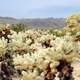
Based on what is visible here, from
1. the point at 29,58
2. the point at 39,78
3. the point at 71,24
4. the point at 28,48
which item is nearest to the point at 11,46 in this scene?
the point at 28,48

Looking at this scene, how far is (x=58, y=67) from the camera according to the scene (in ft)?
42.1

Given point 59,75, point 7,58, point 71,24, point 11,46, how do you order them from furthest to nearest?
point 71,24
point 11,46
point 7,58
point 59,75

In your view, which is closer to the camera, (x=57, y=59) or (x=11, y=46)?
(x=57, y=59)

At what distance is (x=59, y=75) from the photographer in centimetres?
1248

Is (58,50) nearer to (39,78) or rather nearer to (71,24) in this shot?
(39,78)

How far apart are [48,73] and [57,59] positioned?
61 cm

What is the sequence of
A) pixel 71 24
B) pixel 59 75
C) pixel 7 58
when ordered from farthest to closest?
1. pixel 71 24
2. pixel 7 58
3. pixel 59 75

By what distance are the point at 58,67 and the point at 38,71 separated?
74 cm

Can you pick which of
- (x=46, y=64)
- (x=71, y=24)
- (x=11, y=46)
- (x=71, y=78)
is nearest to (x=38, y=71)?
(x=46, y=64)

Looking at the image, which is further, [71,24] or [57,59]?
[71,24]

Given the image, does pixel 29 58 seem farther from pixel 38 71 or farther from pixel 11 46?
pixel 11 46

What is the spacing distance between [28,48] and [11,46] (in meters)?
0.97

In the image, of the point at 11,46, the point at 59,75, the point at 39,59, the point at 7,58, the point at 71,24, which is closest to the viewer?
the point at 59,75

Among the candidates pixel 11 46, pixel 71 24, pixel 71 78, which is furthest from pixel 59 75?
pixel 71 24
